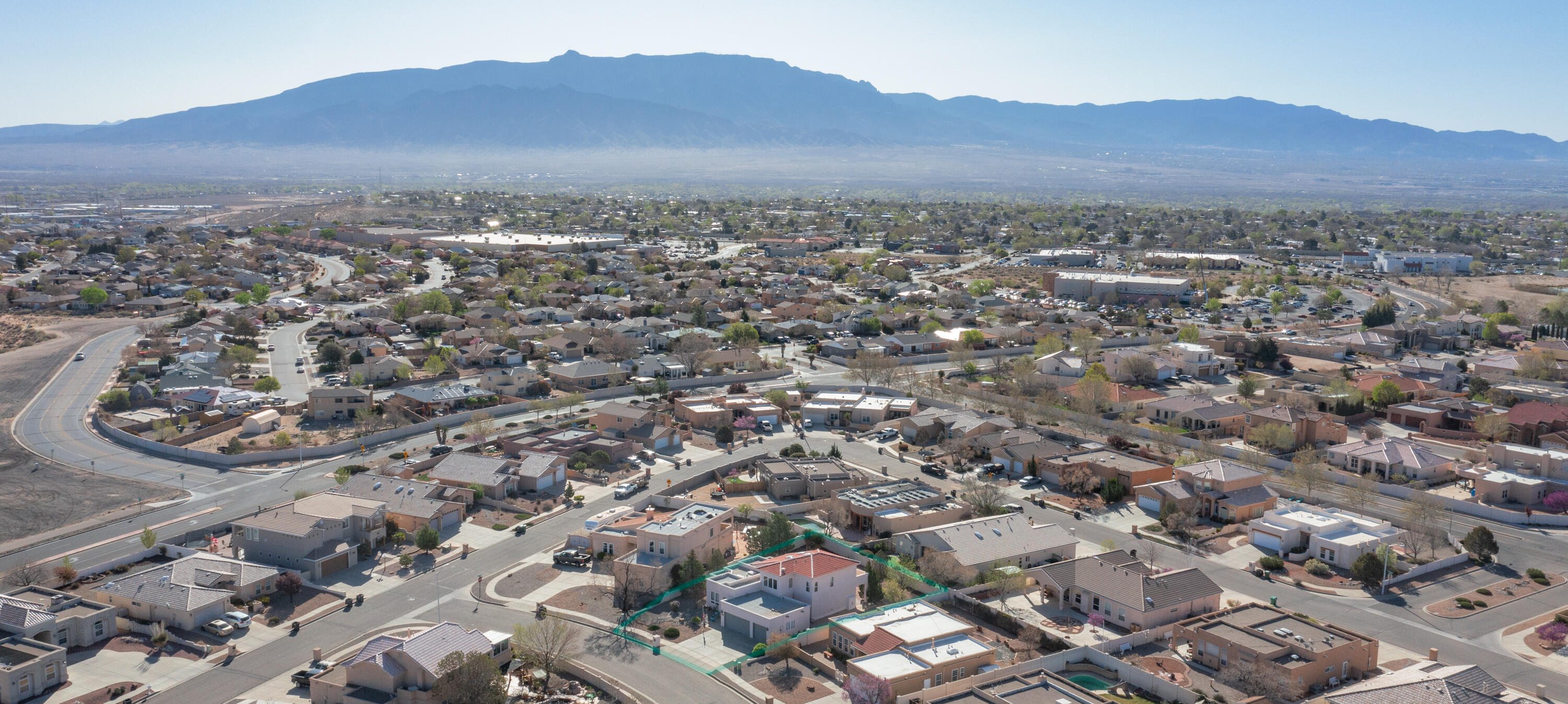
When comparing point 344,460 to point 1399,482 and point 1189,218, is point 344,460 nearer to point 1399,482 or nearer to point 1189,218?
point 1399,482

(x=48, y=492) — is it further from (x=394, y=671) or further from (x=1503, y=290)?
(x=1503, y=290)

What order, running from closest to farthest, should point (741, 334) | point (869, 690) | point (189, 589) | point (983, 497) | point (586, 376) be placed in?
1. point (869, 690)
2. point (189, 589)
3. point (983, 497)
4. point (586, 376)
5. point (741, 334)

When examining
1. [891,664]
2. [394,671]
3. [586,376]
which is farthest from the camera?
[586,376]

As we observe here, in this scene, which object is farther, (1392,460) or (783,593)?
(1392,460)

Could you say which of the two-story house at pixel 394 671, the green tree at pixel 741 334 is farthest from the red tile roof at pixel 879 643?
the green tree at pixel 741 334

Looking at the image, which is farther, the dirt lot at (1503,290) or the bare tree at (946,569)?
the dirt lot at (1503,290)

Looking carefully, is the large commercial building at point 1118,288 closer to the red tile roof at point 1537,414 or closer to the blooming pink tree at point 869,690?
the red tile roof at point 1537,414

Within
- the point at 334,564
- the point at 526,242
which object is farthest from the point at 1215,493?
the point at 526,242

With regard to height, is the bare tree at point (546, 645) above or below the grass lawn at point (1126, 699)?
above
